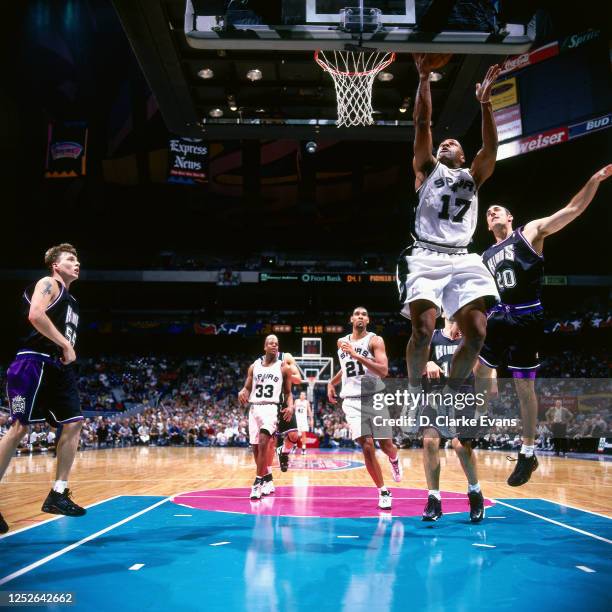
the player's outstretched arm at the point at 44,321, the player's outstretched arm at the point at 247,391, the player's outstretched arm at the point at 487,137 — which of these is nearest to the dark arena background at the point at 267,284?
the player's outstretched arm at the point at 44,321

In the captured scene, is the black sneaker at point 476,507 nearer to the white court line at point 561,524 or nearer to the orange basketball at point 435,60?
the white court line at point 561,524

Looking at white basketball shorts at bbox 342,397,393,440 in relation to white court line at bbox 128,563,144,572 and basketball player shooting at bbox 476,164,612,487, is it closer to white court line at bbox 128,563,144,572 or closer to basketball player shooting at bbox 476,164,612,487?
basketball player shooting at bbox 476,164,612,487

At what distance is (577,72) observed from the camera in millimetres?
16422

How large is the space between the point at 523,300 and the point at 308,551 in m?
2.79

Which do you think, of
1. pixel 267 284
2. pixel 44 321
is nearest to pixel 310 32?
pixel 44 321

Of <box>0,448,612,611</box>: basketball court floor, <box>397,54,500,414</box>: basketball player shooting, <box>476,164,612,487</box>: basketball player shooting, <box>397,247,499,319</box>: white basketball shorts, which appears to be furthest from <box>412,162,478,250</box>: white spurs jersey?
<box>0,448,612,611</box>: basketball court floor

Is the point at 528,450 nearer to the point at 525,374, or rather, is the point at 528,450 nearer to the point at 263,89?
the point at 525,374

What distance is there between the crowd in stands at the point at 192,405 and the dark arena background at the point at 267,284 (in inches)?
6.6

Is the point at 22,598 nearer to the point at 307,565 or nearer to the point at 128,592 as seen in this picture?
the point at 128,592

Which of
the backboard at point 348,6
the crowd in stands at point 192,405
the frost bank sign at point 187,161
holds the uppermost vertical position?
the frost bank sign at point 187,161

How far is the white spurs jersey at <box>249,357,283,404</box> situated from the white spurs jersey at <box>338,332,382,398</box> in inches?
44.3

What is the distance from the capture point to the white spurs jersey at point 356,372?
684 centimetres

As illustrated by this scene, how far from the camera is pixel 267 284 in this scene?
3080 centimetres

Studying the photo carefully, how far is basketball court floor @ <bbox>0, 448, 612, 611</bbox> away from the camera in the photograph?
3246mm
